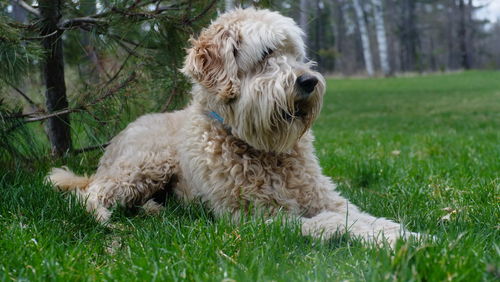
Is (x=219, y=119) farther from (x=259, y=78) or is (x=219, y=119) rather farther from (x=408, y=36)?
(x=408, y=36)

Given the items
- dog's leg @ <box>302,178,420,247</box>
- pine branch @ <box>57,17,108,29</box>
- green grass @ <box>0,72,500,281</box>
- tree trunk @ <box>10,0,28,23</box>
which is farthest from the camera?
tree trunk @ <box>10,0,28,23</box>

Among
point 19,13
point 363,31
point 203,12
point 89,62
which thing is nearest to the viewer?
point 203,12

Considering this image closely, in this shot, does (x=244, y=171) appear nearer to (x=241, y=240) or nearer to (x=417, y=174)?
(x=241, y=240)

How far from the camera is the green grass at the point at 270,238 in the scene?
2100 mm

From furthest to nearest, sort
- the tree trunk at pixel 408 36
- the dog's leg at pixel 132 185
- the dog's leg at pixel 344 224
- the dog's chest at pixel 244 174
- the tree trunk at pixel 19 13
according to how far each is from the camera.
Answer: the tree trunk at pixel 408 36
the tree trunk at pixel 19 13
the dog's leg at pixel 132 185
the dog's chest at pixel 244 174
the dog's leg at pixel 344 224

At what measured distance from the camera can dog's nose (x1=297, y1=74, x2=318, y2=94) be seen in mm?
3219

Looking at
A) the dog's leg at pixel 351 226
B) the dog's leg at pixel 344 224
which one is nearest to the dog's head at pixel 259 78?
the dog's leg at pixel 344 224

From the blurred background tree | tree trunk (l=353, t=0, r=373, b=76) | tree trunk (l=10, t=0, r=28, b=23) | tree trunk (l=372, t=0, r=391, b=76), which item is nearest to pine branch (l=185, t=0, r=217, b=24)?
the blurred background tree

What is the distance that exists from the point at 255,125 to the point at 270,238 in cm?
94

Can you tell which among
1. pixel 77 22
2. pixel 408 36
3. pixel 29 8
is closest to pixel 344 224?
pixel 77 22

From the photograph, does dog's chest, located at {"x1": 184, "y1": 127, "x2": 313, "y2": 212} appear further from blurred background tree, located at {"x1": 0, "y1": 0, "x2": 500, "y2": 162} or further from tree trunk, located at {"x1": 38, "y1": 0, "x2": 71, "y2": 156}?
tree trunk, located at {"x1": 38, "y1": 0, "x2": 71, "y2": 156}

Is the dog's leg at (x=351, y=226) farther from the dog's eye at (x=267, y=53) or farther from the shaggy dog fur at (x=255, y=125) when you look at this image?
the dog's eye at (x=267, y=53)

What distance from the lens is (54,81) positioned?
4.70 metres

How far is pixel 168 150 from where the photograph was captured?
4082mm
